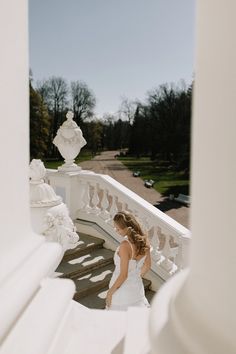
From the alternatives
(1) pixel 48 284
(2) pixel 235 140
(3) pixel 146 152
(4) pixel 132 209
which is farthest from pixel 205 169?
(3) pixel 146 152

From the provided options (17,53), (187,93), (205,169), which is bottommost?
(205,169)

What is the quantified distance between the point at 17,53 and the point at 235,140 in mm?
1204

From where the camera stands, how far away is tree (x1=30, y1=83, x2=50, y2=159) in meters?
31.2

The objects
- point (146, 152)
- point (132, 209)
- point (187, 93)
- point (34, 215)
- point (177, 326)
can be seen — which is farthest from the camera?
point (146, 152)

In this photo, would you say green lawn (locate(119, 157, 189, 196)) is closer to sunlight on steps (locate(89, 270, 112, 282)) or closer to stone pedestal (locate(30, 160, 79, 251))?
sunlight on steps (locate(89, 270, 112, 282))

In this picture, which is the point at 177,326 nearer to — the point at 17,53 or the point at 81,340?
the point at 81,340

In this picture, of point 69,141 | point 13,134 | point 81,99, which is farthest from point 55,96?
point 13,134

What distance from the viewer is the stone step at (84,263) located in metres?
6.89

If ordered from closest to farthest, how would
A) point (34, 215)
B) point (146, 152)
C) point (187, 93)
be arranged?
point (34, 215) → point (187, 93) → point (146, 152)

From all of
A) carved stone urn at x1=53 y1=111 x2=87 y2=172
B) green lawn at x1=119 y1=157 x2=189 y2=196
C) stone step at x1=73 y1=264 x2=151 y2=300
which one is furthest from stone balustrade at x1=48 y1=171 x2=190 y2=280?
green lawn at x1=119 y1=157 x2=189 y2=196

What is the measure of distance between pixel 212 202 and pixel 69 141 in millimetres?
7953

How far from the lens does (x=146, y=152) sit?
142 ft

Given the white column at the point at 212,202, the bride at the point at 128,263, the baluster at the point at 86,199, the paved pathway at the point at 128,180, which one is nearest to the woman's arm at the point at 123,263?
the bride at the point at 128,263

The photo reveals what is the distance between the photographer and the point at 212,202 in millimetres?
1073
